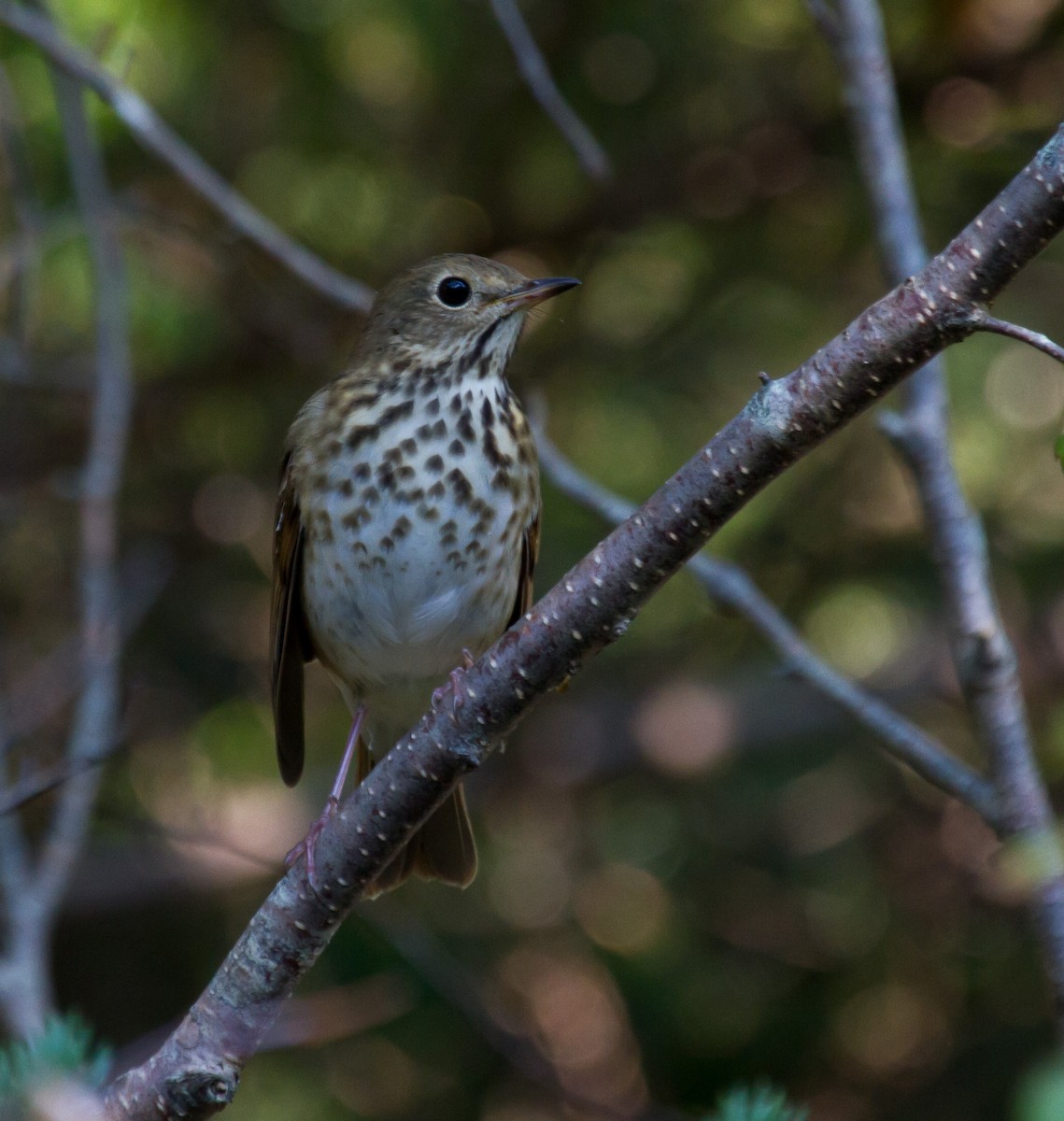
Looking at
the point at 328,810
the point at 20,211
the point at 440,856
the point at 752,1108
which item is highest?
the point at 20,211

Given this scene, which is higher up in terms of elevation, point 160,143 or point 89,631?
point 160,143

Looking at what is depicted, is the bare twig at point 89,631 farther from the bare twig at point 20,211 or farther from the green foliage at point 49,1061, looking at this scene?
the green foliage at point 49,1061

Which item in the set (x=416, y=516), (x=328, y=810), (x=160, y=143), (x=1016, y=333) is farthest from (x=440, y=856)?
(x=1016, y=333)

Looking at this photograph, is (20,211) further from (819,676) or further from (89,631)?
(819,676)

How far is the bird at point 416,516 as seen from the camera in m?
3.37

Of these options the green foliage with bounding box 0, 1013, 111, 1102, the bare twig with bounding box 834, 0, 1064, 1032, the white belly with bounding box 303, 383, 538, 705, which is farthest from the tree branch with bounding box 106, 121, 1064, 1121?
the white belly with bounding box 303, 383, 538, 705

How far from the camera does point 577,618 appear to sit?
198cm

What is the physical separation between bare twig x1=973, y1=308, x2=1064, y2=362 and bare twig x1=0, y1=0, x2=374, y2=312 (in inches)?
89.3

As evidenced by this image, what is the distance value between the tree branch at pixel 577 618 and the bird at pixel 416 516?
1.02m

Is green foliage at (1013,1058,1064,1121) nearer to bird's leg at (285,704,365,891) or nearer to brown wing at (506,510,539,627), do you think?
bird's leg at (285,704,365,891)

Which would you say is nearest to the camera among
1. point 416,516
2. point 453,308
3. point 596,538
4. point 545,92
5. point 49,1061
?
point 49,1061

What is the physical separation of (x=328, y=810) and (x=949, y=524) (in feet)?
4.41

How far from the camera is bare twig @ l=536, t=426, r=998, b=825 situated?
2.78m

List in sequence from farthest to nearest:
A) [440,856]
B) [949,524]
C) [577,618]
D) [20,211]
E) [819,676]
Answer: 1. [20,211]
2. [440,856]
3. [819,676]
4. [949,524]
5. [577,618]
